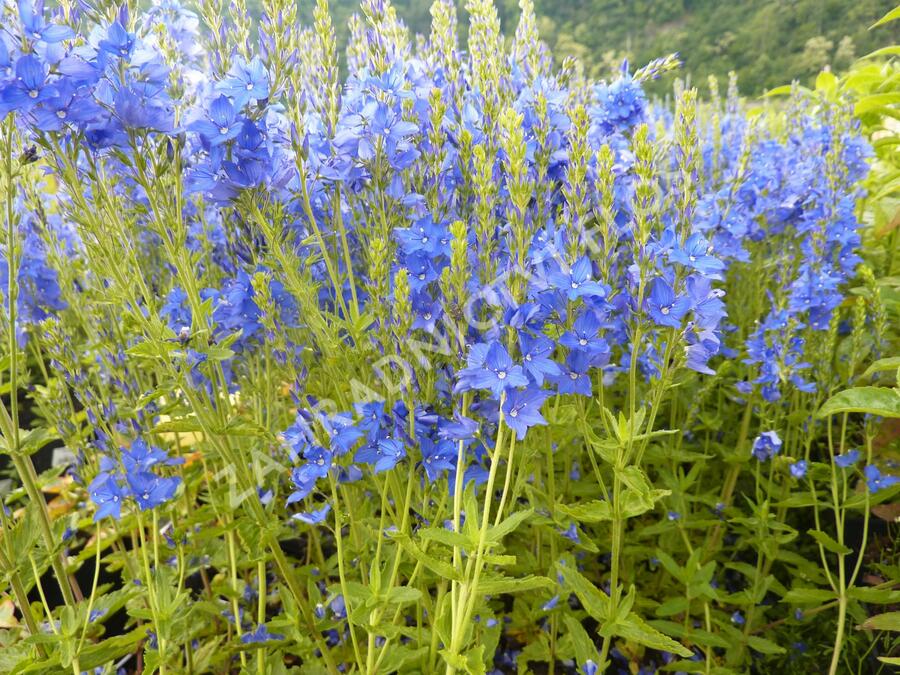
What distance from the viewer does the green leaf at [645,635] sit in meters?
2.05

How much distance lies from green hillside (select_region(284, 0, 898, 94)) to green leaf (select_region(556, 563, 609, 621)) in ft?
98.5

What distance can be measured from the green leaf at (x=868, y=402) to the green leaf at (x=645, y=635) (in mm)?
1001

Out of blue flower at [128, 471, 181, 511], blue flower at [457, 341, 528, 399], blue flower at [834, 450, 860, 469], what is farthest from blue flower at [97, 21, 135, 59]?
blue flower at [834, 450, 860, 469]

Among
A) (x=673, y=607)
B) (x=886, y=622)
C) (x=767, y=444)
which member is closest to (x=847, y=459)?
(x=767, y=444)

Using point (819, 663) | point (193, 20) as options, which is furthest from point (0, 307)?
point (819, 663)

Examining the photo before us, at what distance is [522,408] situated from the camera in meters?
1.84

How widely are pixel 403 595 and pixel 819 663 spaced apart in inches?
102

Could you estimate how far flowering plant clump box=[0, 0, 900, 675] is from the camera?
190 centimetres

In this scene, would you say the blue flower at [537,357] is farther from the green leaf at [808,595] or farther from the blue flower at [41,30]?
the green leaf at [808,595]

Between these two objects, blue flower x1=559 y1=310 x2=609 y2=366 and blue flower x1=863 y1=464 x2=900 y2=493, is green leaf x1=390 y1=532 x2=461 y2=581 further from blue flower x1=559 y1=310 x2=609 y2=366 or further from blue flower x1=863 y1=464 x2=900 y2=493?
blue flower x1=863 y1=464 x2=900 y2=493

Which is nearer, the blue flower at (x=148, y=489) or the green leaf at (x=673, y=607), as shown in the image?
the blue flower at (x=148, y=489)

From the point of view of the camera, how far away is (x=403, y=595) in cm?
208

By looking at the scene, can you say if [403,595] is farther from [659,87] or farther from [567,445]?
[659,87]

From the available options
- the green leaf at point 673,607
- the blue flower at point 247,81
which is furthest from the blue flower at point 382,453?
the green leaf at point 673,607
